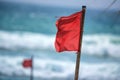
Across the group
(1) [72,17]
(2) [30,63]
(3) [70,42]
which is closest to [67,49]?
(3) [70,42]

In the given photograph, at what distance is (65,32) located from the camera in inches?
795

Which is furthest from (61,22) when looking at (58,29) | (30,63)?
(30,63)

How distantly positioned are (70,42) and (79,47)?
1.64 ft

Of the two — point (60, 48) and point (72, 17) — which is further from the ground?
point (72, 17)

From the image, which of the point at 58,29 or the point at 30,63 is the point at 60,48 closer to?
the point at 58,29

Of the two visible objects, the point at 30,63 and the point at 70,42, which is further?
the point at 30,63

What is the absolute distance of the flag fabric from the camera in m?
19.9

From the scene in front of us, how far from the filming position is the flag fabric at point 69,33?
1988 cm

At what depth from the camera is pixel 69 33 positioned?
66.1 feet

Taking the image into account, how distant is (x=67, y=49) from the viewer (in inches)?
783

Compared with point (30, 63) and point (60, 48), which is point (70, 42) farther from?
point (30, 63)

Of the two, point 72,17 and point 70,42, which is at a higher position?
point 72,17

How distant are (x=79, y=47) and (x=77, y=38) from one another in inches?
18.6

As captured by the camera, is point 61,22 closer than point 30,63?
Yes
